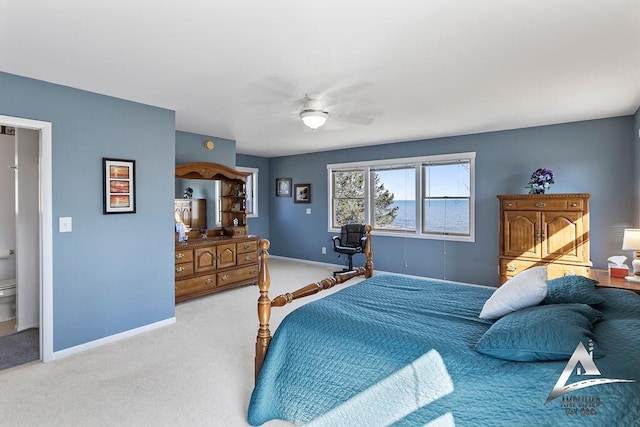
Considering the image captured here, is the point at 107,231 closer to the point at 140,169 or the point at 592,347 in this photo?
the point at 140,169

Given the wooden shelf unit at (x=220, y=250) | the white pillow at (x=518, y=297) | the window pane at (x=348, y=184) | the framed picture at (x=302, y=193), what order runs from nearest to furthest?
the white pillow at (x=518, y=297) → the wooden shelf unit at (x=220, y=250) → the window pane at (x=348, y=184) → the framed picture at (x=302, y=193)

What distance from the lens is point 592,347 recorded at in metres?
1.35

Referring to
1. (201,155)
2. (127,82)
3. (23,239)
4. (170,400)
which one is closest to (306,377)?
(170,400)

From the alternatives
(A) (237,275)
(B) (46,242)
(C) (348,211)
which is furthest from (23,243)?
(C) (348,211)

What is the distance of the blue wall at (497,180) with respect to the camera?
4.23 metres

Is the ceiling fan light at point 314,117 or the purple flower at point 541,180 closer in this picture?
the ceiling fan light at point 314,117

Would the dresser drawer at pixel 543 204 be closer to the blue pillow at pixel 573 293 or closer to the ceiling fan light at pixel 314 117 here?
the blue pillow at pixel 573 293

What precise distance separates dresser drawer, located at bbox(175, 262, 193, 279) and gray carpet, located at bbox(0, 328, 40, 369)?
4.85 feet

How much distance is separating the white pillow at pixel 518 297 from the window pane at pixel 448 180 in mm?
3702

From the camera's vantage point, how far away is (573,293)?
6.50 feet

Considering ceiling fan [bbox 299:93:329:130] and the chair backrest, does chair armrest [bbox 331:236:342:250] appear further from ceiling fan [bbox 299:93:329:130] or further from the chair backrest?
ceiling fan [bbox 299:93:329:130]

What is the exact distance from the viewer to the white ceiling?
1880 millimetres

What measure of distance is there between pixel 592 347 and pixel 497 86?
249cm

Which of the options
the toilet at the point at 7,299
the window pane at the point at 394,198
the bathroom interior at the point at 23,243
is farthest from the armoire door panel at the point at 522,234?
the toilet at the point at 7,299
